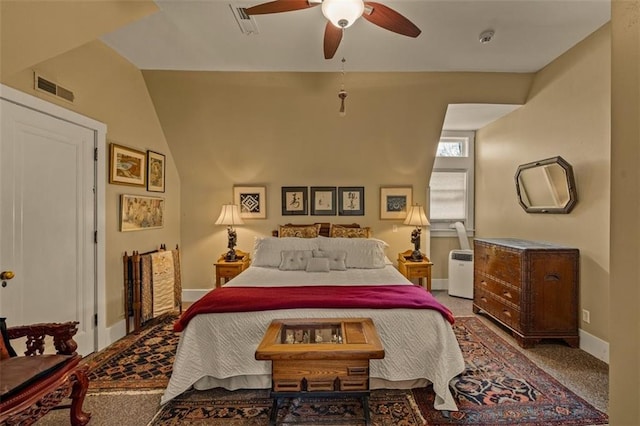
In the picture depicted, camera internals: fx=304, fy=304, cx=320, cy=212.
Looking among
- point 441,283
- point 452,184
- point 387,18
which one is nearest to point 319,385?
point 387,18

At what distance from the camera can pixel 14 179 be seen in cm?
229

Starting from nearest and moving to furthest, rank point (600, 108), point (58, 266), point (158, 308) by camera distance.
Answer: point (58, 266), point (600, 108), point (158, 308)

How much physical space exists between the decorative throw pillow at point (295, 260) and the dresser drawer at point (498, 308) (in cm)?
224

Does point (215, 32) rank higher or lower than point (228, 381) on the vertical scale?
higher

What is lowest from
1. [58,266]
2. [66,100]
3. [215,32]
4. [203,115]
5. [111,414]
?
[111,414]

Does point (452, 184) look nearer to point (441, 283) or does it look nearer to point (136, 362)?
point (441, 283)

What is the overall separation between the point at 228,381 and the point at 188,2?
120 inches

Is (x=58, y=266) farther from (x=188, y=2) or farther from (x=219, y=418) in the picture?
(x=188, y=2)

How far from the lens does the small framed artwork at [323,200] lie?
464 cm

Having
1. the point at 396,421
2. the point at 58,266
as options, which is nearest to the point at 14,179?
the point at 58,266

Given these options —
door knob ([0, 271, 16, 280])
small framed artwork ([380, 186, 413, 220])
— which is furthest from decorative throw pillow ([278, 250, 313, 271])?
door knob ([0, 271, 16, 280])

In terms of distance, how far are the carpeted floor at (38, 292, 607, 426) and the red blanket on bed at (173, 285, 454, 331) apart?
566 millimetres

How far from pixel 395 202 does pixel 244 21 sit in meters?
3.08

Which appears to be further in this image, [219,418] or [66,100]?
[66,100]
